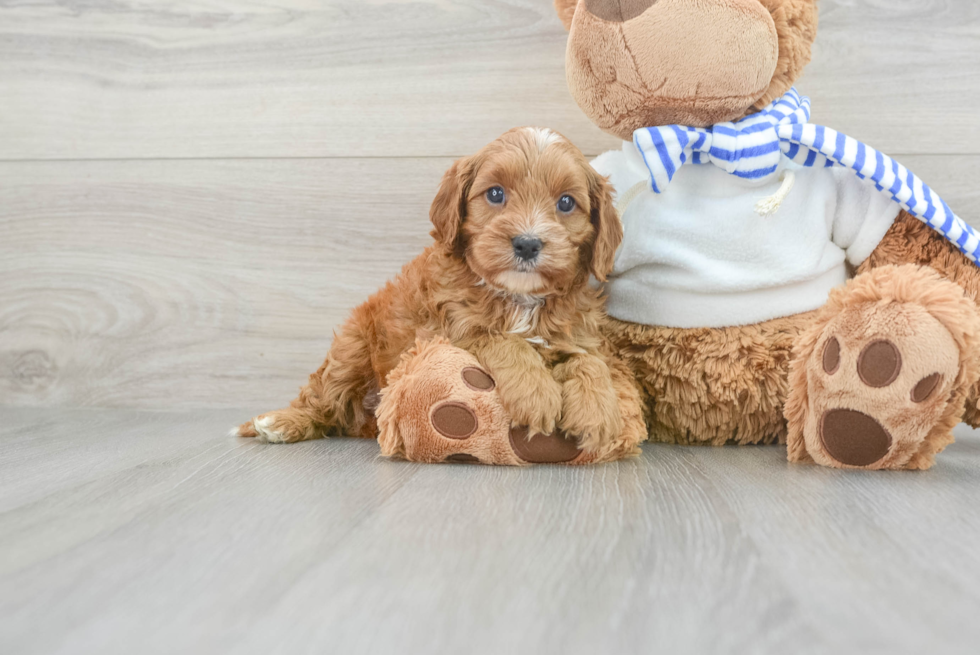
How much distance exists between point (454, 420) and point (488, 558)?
0.46 metres

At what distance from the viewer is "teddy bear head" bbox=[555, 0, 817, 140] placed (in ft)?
4.25

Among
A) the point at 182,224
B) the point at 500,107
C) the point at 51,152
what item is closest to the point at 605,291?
the point at 500,107

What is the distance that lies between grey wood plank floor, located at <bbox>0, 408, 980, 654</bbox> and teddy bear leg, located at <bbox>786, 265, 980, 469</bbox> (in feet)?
0.18

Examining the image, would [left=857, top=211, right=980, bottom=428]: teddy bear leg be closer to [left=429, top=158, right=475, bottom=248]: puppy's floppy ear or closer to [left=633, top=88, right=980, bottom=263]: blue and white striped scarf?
[left=633, top=88, right=980, bottom=263]: blue and white striped scarf

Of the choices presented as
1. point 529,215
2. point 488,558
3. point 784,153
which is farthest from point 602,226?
point 488,558

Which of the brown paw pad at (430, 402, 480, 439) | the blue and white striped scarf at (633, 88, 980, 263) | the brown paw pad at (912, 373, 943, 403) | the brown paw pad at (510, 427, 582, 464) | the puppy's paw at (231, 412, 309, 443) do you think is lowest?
the puppy's paw at (231, 412, 309, 443)

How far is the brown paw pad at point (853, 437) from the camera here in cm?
117

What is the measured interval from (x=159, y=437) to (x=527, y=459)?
2.86 ft

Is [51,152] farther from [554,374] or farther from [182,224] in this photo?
[554,374]

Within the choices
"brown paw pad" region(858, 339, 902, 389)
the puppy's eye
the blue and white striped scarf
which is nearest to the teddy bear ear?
the blue and white striped scarf

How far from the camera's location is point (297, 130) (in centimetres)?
198

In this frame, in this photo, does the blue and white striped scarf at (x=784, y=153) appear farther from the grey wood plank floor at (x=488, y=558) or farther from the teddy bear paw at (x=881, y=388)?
the grey wood plank floor at (x=488, y=558)

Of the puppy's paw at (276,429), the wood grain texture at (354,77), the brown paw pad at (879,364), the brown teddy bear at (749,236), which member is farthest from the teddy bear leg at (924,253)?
the puppy's paw at (276,429)

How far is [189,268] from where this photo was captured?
204 cm
